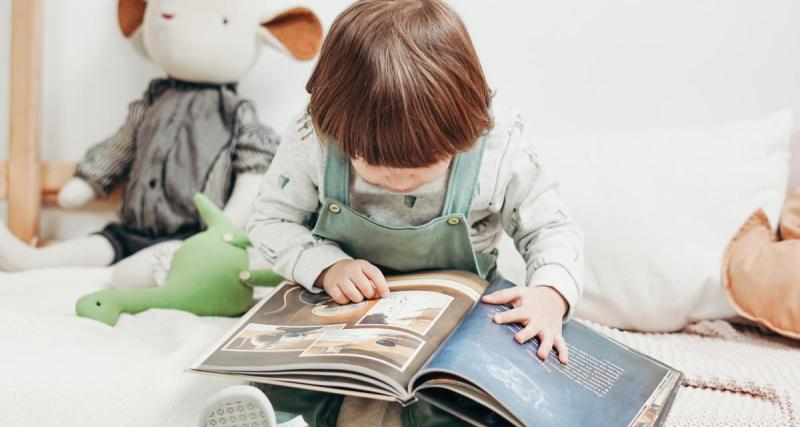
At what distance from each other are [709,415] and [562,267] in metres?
0.19

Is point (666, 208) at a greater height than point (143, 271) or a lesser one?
greater

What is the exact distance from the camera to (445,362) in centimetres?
56

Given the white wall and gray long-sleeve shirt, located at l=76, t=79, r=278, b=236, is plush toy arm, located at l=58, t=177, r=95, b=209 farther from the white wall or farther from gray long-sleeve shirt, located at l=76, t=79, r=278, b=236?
the white wall

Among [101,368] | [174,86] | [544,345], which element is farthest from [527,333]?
[174,86]

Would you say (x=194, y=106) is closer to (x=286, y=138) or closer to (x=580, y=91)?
(x=286, y=138)

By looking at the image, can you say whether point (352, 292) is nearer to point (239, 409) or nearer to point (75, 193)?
point (239, 409)

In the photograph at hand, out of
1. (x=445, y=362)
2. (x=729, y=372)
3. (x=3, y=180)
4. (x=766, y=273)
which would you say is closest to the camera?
(x=445, y=362)

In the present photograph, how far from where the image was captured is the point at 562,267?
0.75m

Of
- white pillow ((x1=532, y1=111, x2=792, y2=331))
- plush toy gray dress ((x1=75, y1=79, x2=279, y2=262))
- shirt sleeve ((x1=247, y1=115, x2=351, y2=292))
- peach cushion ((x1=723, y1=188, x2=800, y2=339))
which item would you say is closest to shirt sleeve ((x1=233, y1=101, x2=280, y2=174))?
plush toy gray dress ((x1=75, y1=79, x2=279, y2=262))

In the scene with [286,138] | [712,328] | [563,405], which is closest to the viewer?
[563,405]

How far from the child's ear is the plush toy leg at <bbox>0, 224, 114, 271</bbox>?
430 millimetres

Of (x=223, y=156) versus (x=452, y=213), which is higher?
(x=452, y=213)

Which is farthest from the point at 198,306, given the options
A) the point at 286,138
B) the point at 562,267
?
the point at 562,267

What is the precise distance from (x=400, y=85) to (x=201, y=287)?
0.45 metres
